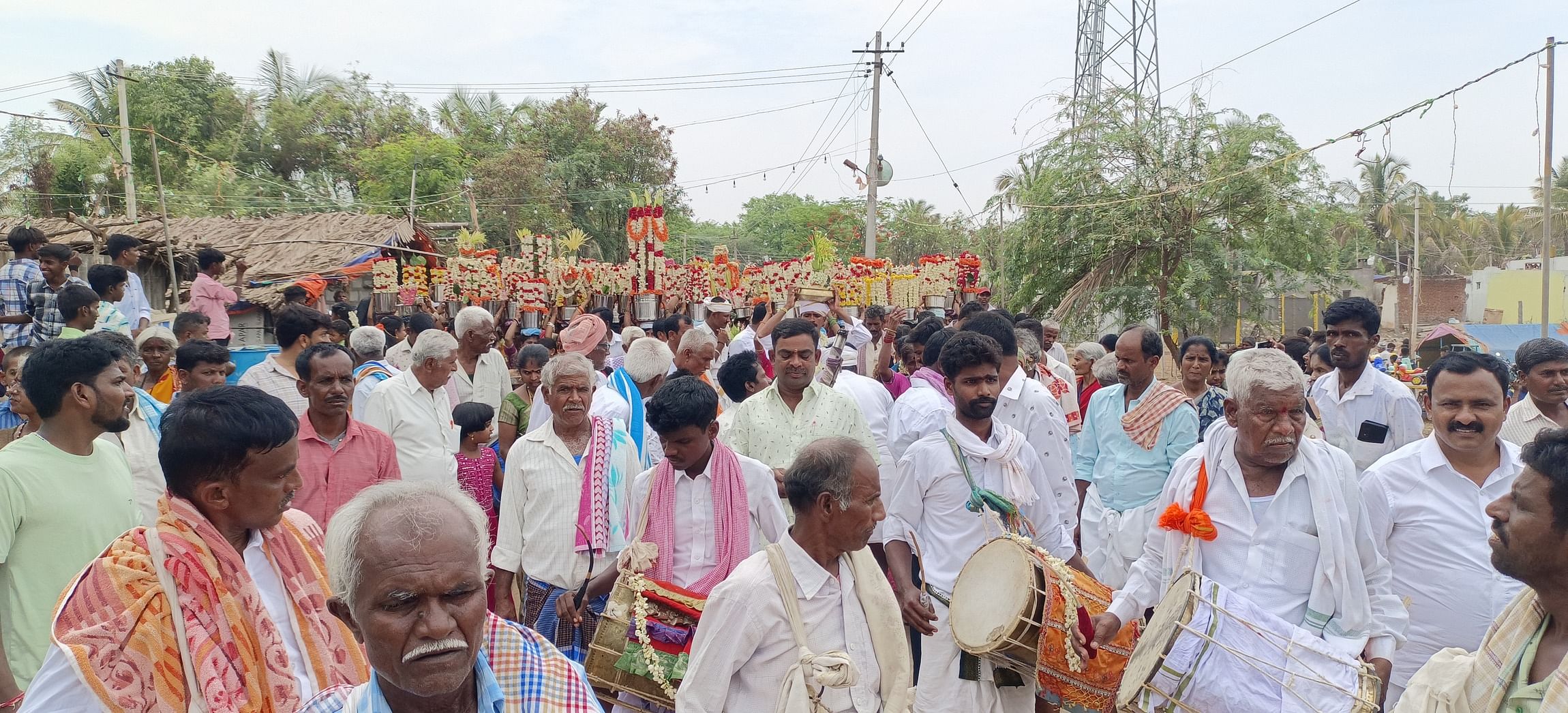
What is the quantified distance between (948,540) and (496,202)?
30730mm

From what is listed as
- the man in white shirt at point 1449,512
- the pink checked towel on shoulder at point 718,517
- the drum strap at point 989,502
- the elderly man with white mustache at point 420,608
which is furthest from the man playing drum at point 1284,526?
the elderly man with white mustache at point 420,608

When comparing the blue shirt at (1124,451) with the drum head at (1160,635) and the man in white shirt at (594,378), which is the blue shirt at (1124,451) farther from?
the man in white shirt at (594,378)

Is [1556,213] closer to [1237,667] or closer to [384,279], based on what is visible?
[384,279]

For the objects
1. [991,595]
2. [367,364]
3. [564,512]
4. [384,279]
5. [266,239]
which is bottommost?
[991,595]

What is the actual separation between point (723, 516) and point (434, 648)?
228cm

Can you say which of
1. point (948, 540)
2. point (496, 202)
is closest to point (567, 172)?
point (496, 202)

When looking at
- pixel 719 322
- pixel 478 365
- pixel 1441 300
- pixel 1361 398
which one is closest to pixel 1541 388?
pixel 1361 398

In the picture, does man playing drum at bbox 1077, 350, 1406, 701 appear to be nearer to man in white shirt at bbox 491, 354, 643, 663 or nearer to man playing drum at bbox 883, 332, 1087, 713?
man playing drum at bbox 883, 332, 1087, 713

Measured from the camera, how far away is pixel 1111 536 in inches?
250

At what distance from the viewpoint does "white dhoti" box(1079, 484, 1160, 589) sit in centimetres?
607

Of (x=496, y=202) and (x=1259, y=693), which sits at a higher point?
(x=496, y=202)

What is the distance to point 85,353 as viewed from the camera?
133 inches

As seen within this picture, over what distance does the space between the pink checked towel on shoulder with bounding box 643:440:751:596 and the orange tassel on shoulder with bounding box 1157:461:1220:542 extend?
1.58 meters

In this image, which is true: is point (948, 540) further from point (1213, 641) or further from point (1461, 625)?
point (1461, 625)
